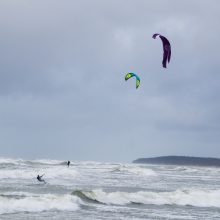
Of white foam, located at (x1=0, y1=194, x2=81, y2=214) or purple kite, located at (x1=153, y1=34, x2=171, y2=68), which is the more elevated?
purple kite, located at (x1=153, y1=34, x2=171, y2=68)

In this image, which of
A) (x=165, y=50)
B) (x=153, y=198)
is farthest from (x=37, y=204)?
(x=165, y=50)

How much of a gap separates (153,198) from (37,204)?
682 cm

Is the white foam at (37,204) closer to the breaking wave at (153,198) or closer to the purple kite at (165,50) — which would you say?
the breaking wave at (153,198)

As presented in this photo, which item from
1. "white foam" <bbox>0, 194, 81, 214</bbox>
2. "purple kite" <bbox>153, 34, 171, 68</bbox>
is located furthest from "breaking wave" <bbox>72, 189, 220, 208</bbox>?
"purple kite" <bbox>153, 34, 171, 68</bbox>

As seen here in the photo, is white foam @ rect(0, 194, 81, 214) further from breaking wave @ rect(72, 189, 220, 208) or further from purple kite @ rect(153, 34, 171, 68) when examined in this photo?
purple kite @ rect(153, 34, 171, 68)

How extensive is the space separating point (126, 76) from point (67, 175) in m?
22.9

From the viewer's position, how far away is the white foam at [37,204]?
71.7 ft

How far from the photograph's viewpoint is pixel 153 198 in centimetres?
2716

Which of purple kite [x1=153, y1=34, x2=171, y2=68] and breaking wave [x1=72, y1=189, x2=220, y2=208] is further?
breaking wave [x1=72, y1=189, x2=220, y2=208]

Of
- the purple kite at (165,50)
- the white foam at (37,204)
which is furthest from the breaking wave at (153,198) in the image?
the purple kite at (165,50)

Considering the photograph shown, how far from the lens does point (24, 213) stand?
818 inches

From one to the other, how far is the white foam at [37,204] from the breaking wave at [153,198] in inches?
68.9

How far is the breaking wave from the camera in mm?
25802

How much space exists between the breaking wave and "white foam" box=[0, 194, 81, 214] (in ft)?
5.74
